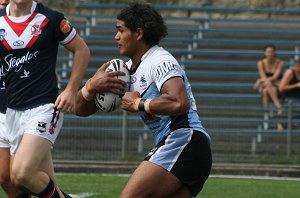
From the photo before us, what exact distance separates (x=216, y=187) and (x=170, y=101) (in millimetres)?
6736

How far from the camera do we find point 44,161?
340 inches

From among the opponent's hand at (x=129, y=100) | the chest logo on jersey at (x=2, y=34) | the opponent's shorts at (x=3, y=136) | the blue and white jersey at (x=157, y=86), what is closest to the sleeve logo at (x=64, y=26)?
the chest logo on jersey at (x=2, y=34)

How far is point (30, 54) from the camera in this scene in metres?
8.59

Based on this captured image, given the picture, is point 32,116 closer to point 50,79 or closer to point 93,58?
point 50,79

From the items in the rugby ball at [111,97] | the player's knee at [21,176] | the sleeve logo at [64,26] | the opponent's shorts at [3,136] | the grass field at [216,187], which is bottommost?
the grass field at [216,187]

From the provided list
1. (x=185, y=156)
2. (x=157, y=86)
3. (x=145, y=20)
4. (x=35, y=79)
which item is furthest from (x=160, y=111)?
(x=35, y=79)

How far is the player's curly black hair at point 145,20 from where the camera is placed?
7.34 m

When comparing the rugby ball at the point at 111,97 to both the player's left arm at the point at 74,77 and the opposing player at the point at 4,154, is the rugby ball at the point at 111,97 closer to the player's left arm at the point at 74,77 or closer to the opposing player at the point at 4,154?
the player's left arm at the point at 74,77

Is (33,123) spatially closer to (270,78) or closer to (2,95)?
(2,95)

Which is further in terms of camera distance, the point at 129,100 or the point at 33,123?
the point at 33,123

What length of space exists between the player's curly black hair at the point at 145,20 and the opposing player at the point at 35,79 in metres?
1.34

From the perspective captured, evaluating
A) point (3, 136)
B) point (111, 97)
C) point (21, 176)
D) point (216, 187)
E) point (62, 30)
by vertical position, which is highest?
point (62, 30)

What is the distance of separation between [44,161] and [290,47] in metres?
13.4

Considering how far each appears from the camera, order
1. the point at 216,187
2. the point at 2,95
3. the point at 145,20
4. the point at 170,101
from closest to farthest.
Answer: the point at 170,101
the point at 145,20
the point at 2,95
the point at 216,187
